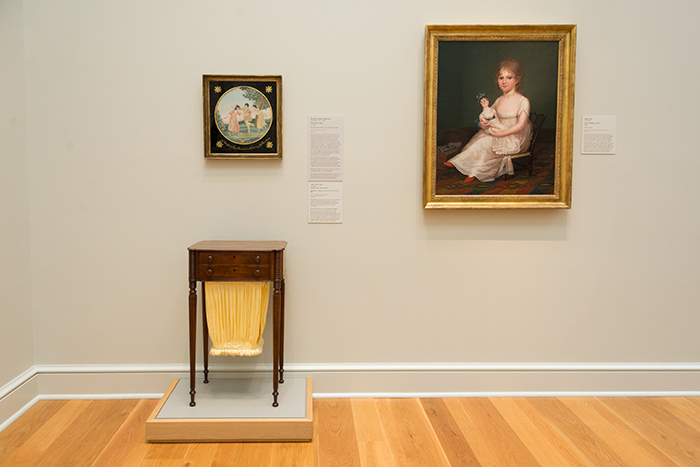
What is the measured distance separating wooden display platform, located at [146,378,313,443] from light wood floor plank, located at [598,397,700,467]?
201cm

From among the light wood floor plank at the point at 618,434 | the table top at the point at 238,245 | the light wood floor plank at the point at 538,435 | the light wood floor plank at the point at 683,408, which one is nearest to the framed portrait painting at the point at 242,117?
the table top at the point at 238,245

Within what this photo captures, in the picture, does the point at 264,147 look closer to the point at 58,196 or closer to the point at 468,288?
the point at 58,196

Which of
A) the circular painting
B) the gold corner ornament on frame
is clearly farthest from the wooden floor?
the circular painting

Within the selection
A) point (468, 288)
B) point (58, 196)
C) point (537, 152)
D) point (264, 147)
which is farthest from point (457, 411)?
point (58, 196)

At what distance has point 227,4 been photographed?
296 centimetres

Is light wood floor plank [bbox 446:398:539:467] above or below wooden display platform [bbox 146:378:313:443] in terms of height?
below

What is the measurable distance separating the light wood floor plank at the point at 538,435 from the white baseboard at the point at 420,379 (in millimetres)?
164

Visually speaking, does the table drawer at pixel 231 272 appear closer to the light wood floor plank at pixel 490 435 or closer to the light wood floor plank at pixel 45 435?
the light wood floor plank at pixel 45 435

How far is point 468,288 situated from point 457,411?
824mm

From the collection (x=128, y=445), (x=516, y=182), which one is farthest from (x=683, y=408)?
(x=128, y=445)

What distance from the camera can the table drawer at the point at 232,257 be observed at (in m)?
2.60

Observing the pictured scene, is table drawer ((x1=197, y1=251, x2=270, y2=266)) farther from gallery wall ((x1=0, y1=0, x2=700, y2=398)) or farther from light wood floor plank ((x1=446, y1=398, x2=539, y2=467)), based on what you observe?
light wood floor plank ((x1=446, y1=398, x2=539, y2=467))

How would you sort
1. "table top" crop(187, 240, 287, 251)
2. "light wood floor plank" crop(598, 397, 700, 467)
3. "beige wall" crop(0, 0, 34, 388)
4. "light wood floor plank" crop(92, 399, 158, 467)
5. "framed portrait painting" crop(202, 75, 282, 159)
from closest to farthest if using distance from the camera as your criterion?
1. "light wood floor plank" crop(92, 399, 158, 467)
2. "light wood floor plank" crop(598, 397, 700, 467)
3. "table top" crop(187, 240, 287, 251)
4. "beige wall" crop(0, 0, 34, 388)
5. "framed portrait painting" crop(202, 75, 282, 159)

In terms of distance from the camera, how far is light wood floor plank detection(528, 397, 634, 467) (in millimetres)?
2406
